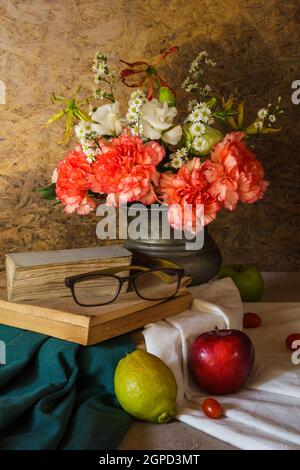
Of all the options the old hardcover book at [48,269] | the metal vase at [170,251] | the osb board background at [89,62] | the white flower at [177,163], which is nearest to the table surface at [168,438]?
the old hardcover book at [48,269]

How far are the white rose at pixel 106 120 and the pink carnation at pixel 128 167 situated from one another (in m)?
0.06

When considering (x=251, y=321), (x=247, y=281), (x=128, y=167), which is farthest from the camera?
(x=247, y=281)

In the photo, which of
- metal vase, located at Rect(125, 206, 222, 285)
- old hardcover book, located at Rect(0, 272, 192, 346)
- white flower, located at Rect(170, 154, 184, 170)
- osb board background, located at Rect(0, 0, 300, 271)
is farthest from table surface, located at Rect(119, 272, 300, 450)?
osb board background, located at Rect(0, 0, 300, 271)

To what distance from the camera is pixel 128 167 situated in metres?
1.06

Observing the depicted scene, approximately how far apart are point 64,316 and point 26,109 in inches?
32.2

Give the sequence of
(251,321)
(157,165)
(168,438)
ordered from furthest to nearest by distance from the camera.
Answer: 1. (251,321)
2. (157,165)
3. (168,438)

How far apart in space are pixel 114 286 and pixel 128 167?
0.24 meters

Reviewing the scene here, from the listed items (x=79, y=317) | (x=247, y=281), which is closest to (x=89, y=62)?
(x=247, y=281)

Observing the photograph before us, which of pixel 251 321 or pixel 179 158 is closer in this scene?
pixel 179 158

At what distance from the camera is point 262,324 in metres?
1.31

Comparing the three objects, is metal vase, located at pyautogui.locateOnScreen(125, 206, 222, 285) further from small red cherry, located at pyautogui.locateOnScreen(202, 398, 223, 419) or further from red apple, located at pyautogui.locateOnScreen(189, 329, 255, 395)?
small red cherry, located at pyautogui.locateOnScreen(202, 398, 223, 419)

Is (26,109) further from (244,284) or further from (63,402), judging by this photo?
(63,402)

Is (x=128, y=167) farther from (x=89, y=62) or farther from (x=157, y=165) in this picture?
(x=89, y=62)

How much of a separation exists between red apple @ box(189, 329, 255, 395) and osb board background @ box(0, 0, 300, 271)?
767mm
